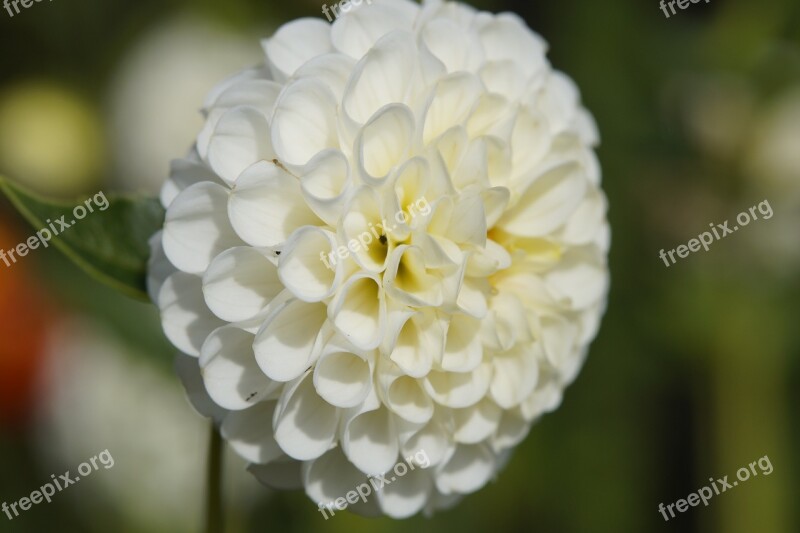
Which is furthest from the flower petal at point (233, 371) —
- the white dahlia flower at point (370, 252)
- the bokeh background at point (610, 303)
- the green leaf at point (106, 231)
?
the bokeh background at point (610, 303)

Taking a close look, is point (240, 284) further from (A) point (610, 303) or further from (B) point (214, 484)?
(A) point (610, 303)

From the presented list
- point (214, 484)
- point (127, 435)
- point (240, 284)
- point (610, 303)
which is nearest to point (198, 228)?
point (240, 284)

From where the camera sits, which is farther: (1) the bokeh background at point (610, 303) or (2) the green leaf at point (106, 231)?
(1) the bokeh background at point (610, 303)

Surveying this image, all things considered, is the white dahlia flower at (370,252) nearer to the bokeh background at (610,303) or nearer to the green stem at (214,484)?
the green stem at (214,484)

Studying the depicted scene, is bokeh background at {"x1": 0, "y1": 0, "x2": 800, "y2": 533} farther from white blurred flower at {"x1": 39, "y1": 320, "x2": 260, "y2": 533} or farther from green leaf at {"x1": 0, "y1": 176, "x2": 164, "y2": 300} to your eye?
green leaf at {"x1": 0, "y1": 176, "x2": 164, "y2": 300}

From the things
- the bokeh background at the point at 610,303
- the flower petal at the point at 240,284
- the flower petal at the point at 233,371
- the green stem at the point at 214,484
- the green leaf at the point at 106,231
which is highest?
the green leaf at the point at 106,231

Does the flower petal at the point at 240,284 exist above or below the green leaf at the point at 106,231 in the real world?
below

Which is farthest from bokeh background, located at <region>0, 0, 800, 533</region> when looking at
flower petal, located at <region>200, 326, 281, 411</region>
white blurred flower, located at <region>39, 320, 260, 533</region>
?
flower petal, located at <region>200, 326, 281, 411</region>
